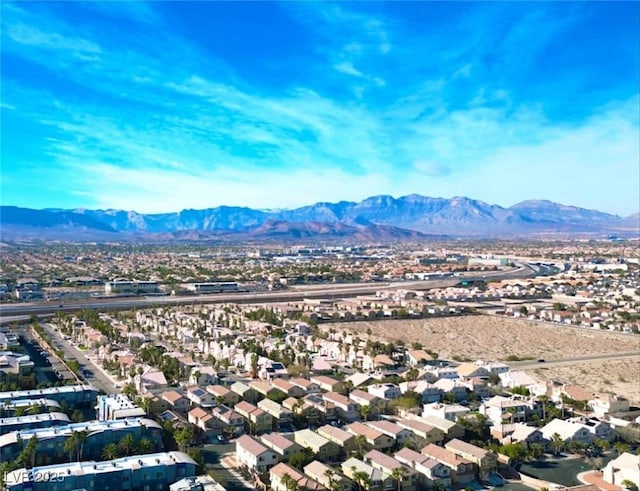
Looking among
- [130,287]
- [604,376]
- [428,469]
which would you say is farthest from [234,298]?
[428,469]

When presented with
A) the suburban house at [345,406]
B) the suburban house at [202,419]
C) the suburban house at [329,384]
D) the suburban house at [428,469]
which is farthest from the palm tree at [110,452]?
the suburban house at [329,384]

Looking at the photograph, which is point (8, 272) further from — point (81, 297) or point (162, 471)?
point (162, 471)

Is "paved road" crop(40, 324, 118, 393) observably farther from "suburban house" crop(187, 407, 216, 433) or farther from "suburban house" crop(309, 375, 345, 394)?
"suburban house" crop(309, 375, 345, 394)

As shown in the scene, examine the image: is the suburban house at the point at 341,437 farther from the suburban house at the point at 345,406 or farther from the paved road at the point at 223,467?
the paved road at the point at 223,467

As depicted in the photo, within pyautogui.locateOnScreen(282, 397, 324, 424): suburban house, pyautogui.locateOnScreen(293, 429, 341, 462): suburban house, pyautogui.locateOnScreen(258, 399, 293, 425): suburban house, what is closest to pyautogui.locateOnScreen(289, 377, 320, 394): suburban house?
pyautogui.locateOnScreen(282, 397, 324, 424): suburban house

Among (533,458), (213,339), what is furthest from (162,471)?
(213,339)
